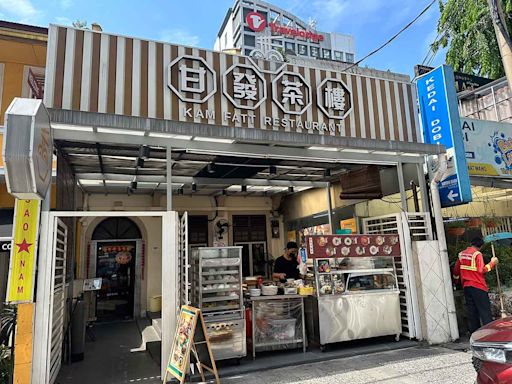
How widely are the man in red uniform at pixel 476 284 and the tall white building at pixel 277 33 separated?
6316 cm

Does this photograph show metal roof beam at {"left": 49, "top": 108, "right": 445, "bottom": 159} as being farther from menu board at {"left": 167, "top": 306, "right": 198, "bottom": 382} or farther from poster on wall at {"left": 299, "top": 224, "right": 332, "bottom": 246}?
poster on wall at {"left": 299, "top": 224, "right": 332, "bottom": 246}

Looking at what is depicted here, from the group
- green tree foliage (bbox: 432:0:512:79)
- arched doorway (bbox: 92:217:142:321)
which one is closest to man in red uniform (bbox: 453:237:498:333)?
arched doorway (bbox: 92:217:142:321)

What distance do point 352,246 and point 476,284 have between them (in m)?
2.30

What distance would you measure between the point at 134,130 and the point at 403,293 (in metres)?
5.41

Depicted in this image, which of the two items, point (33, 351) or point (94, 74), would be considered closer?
point (33, 351)

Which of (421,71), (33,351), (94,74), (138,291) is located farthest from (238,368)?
(421,71)

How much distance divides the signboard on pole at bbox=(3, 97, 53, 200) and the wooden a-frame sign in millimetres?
2372

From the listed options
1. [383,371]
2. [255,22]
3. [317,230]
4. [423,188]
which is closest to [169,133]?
[383,371]

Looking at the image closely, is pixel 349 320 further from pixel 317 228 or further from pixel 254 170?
pixel 317 228

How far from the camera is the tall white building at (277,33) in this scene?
67312 mm

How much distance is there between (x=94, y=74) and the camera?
5508 mm

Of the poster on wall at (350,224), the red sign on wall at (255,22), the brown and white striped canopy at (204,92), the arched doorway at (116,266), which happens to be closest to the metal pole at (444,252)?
the brown and white striped canopy at (204,92)

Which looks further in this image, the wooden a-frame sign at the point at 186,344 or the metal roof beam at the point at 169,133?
the metal roof beam at the point at 169,133

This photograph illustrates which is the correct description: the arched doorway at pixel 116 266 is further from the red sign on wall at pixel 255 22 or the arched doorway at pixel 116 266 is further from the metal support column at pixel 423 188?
the red sign on wall at pixel 255 22
